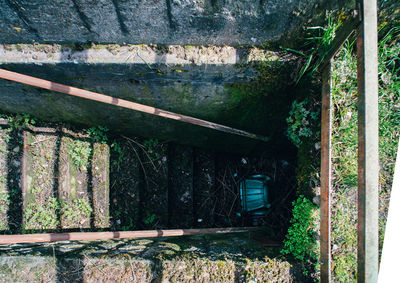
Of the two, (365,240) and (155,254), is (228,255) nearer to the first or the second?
(155,254)

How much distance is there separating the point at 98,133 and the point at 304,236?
289 centimetres

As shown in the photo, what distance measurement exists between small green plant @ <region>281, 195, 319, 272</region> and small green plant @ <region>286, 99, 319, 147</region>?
0.65 meters

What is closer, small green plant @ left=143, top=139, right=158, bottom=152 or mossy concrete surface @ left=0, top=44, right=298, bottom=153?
mossy concrete surface @ left=0, top=44, right=298, bottom=153

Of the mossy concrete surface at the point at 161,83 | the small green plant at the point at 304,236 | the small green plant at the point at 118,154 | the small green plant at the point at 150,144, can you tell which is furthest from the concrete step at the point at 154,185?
the small green plant at the point at 304,236

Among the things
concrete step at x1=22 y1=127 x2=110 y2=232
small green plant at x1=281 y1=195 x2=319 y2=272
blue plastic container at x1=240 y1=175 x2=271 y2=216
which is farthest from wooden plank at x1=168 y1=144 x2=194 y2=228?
small green plant at x1=281 y1=195 x2=319 y2=272

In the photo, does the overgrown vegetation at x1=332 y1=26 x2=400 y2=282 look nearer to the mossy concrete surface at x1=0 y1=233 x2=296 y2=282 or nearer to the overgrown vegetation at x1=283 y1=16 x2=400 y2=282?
the overgrown vegetation at x1=283 y1=16 x2=400 y2=282

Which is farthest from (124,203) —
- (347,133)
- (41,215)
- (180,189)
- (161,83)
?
(347,133)

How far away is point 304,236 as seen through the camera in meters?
2.24

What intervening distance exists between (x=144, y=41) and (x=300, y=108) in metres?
1.66

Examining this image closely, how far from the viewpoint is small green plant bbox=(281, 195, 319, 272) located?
2.20 metres

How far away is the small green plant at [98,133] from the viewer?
3.33 m

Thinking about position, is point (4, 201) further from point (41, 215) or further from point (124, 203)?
point (124, 203)

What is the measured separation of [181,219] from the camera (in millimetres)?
3668

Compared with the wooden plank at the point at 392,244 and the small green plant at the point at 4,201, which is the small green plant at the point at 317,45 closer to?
the wooden plank at the point at 392,244
